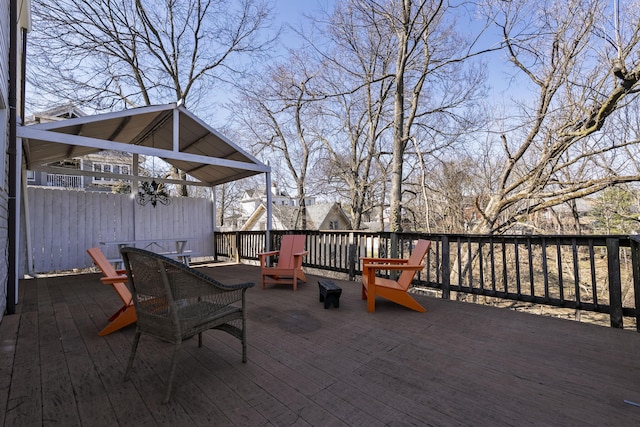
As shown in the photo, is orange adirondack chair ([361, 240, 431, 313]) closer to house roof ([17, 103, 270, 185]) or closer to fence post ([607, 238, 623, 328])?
fence post ([607, 238, 623, 328])

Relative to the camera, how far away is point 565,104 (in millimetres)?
6953

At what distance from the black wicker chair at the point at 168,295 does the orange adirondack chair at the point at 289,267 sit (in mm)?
2694

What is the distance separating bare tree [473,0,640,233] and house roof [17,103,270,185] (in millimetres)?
6422

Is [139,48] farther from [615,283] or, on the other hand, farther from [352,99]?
[615,283]

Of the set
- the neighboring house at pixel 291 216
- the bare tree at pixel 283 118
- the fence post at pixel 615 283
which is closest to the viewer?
the fence post at pixel 615 283

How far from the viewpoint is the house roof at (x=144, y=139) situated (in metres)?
4.65

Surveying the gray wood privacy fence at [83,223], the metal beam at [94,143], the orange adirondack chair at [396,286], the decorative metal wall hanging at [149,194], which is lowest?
the orange adirondack chair at [396,286]

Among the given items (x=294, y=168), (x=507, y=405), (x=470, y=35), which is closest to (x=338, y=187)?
(x=294, y=168)

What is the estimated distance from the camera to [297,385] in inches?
76.6

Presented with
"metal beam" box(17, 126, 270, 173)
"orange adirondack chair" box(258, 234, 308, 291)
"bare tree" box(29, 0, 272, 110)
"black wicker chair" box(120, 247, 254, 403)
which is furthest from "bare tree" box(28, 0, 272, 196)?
"black wicker chair" box(120, 247, 254, 403)

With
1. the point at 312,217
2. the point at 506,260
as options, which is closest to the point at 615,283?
the point at 506,260

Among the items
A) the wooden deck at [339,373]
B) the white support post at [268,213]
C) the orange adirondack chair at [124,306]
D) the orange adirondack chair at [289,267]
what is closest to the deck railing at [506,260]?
the white support post at [268,213]

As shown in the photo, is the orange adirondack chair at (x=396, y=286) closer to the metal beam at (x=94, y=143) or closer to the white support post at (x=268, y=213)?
the white support post at (x=268, y=213)

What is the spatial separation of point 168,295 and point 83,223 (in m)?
6.92
